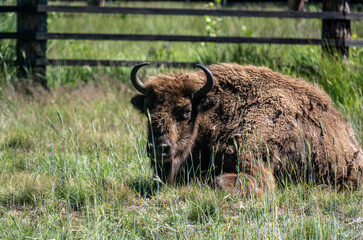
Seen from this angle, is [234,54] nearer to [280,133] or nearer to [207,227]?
[280,133]

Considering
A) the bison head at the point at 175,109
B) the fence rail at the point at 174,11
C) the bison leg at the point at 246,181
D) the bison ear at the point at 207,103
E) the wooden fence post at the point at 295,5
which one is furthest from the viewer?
the wooden fence post at the point at 295,5

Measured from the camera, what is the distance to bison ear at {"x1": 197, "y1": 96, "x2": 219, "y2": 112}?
16.8ft

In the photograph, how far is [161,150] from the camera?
4.64 metres

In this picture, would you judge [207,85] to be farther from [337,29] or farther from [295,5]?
[295,5]

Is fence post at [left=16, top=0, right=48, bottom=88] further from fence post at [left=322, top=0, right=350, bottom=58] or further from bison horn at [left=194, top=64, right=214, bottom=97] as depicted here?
fence post at [left=322, top=0, right=350, bottom=58]

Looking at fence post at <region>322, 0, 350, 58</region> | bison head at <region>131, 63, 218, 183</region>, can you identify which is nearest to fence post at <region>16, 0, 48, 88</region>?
bison head at <region>131, 63, 218, 183</region>

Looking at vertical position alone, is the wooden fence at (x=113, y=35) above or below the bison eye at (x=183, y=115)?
above

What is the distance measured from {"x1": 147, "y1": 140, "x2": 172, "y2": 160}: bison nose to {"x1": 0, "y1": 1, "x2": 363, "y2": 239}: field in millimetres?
161

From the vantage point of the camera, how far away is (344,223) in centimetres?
407

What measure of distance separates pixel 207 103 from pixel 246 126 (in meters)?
0.47

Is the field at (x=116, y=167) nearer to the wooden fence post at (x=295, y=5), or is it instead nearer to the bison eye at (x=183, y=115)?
the bison eye at (x=183, y=115)

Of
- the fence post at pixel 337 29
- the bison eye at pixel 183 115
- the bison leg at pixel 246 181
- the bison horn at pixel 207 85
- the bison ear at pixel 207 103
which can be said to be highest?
the fence post at pixel 337 29

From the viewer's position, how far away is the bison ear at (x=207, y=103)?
5115mm

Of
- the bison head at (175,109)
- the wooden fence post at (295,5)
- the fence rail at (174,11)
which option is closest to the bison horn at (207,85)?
the bison head at (175,109)
